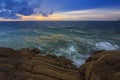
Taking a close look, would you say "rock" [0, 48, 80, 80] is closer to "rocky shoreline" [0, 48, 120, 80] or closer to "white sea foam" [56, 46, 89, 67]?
"rocky shoreline" [0, 48, 120, 80]

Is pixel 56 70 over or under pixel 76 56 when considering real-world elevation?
over

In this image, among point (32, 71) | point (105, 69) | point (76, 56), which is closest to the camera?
point (105, 69)

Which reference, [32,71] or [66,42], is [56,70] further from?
[66,42]

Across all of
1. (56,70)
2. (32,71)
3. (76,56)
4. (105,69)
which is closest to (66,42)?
(76,56)

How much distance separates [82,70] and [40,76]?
188 cm

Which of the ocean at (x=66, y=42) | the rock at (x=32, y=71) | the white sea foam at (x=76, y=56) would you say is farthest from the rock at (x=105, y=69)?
the ocean at (x=66, y=42)

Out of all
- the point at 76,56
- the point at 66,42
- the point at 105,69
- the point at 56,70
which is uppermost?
the point at 105,69

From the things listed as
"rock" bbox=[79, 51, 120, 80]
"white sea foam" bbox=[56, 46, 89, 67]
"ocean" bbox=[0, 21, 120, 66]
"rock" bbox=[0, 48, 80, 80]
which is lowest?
"ocean" bbox=[0, 21, 120, 66]

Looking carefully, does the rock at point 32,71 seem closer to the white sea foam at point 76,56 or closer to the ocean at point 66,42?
the white sea foam at point 76,56

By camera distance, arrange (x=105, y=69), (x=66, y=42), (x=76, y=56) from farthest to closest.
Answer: (x=66, y=42), (x=76, y=56), (x=105, y=69)

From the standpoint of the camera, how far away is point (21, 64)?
28.9 feet

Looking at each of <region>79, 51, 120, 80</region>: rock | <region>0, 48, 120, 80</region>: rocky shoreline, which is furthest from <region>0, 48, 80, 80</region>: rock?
<region>79, 51, 120, 80</region>: rock

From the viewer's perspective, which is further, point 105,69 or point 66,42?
point 66,42

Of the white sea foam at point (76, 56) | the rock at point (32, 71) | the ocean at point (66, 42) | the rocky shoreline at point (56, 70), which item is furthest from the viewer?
the ocean at point (66, 42)
